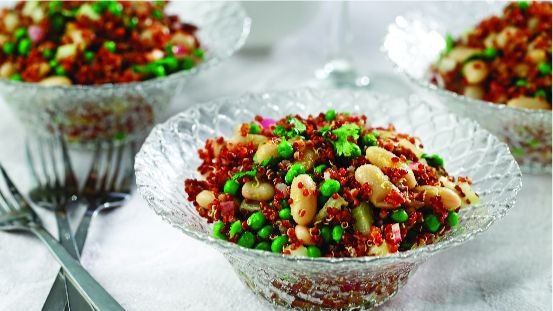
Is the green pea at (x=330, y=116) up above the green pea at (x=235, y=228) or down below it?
above

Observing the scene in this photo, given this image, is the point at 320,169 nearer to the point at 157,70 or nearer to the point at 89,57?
the point at 157,70

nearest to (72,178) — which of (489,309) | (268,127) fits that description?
(268,127)

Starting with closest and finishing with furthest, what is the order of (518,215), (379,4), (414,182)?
(414,182) < (518,215) < (379,4)

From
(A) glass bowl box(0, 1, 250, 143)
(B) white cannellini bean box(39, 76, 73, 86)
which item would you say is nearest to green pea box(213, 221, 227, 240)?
(A) glass bowl box(0, 1, 250, 143)

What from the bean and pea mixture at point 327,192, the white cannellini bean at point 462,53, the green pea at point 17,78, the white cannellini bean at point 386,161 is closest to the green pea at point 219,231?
the bean and pea mixture at point 327,192

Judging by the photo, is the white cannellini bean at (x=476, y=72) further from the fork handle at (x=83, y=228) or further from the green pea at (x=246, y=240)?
the fork handle at (x=83, y=228)

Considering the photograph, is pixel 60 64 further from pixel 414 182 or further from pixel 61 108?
pixel 414 182
